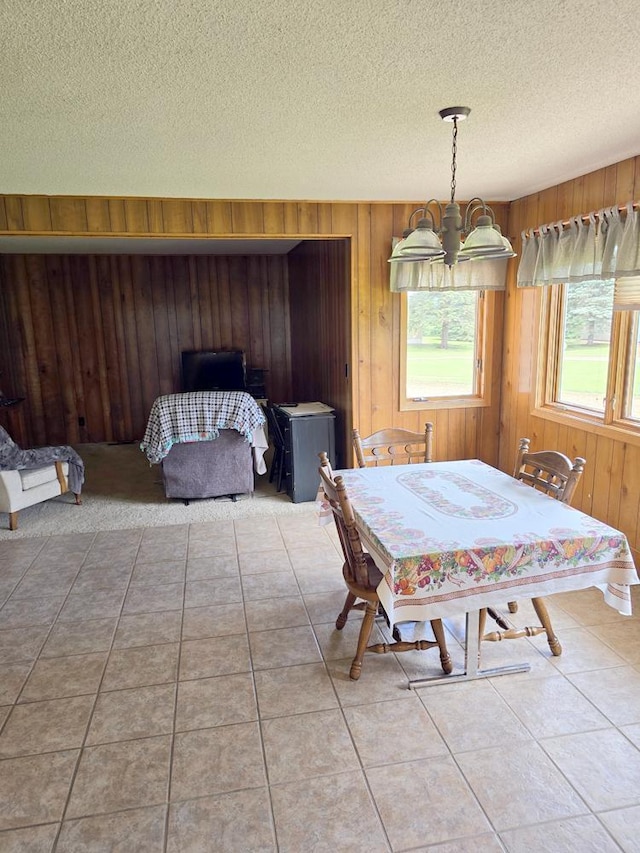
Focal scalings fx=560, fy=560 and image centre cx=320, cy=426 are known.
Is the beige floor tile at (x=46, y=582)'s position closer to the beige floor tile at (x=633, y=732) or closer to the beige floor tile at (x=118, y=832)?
the beige floor tile at (x=118, y=832)

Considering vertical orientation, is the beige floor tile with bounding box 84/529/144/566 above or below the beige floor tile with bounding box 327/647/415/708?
above

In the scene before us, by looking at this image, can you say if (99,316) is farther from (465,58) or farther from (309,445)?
(465,58)

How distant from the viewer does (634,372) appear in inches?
126

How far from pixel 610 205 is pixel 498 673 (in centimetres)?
262

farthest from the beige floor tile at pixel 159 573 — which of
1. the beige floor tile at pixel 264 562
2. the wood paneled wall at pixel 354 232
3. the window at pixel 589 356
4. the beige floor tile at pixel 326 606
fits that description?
the window at pixel 589 356

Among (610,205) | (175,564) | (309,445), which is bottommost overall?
(175,564)

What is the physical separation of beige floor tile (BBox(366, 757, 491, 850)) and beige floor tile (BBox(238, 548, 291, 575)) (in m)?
1.62

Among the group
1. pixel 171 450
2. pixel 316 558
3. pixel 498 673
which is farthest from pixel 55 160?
pixel 498 673

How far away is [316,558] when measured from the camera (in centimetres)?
354

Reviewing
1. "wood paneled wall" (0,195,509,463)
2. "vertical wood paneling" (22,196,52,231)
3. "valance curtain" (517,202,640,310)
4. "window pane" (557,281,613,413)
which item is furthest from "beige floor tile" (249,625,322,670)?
"vertical wood paneling" (22,196,52,231)

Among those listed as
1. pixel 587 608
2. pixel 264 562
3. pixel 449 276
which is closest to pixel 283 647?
pixel 264 562

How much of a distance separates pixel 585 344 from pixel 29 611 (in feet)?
11.9

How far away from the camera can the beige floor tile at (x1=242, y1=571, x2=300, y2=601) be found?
3066mm

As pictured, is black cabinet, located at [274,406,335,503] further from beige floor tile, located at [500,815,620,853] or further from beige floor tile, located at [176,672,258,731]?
beige floor tile, located at [500,815,620,853]
